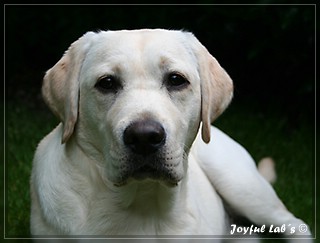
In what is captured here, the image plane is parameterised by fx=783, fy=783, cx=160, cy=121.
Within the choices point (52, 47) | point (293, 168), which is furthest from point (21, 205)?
point (52, 47)

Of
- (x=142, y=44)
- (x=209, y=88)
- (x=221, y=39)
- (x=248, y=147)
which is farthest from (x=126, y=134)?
(x=221, y=39)

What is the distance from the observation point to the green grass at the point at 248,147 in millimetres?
5270

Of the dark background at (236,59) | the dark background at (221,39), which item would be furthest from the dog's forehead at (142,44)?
the dark background at (221,39)

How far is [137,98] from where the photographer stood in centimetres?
353

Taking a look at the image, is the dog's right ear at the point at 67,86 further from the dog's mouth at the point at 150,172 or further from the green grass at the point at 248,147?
the green grass at the point at 248,147

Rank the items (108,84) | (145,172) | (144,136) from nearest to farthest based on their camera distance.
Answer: (144,136), (145,172), (108,84)

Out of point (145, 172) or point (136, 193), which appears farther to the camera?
point (136, 193)

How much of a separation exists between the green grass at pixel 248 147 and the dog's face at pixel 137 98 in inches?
47.3

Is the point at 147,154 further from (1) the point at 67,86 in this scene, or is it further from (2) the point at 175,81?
(1) the point at 67,86

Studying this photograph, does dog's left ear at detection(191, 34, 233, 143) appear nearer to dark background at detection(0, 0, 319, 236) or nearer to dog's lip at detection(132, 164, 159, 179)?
dog's lip at detection(132, 164, 159, 179)

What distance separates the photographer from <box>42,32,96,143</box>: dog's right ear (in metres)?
3.81

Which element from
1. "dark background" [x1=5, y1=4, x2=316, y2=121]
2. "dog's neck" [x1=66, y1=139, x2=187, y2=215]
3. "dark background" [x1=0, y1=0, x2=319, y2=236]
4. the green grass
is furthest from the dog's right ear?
"dark background" [x1=5, y1=4, x2=316, y2=121]

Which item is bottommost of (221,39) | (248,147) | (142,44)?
(248,147)

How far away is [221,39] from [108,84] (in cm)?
447
